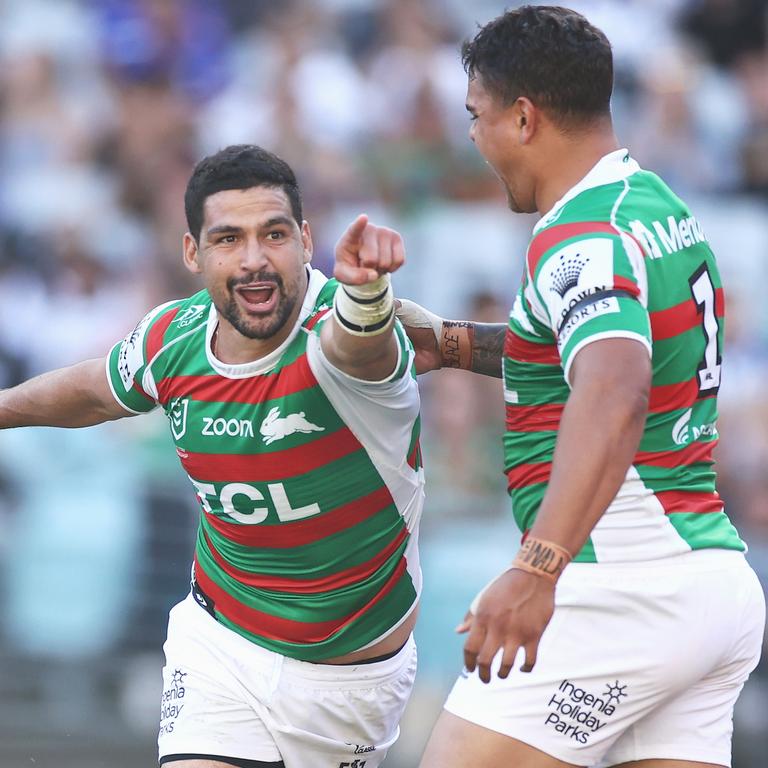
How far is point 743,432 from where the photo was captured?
30.5 feet

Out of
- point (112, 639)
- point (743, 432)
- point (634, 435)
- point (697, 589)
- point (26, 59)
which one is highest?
point (26, 59)

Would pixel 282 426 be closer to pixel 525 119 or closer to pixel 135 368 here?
pixel 135 368

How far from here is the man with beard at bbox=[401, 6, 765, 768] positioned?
3.79m

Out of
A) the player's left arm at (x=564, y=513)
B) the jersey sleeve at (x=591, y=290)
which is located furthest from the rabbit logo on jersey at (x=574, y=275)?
the player's left arm at (x=564, y=513)

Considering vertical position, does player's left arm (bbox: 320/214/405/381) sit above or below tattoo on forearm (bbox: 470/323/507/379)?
above

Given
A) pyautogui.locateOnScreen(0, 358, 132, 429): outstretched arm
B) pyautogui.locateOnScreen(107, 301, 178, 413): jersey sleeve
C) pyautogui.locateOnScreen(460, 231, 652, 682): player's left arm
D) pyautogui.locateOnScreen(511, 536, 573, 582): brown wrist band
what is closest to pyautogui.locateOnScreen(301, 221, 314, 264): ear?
pyautogui.locateOnScreen(107, 301, 178, 413): jersey sleeve

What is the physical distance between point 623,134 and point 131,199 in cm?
379

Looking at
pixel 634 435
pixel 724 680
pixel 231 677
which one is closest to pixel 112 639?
pixel 231 677

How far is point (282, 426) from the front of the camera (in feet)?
15.4

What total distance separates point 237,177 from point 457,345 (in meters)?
1.03

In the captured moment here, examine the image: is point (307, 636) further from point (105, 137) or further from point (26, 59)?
point (26, 59)

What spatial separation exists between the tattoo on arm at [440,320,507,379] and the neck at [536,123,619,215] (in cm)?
116

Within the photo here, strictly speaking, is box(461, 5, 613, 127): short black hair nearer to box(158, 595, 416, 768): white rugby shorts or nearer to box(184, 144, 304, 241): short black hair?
box(184, 144, 304, 241): short black hair

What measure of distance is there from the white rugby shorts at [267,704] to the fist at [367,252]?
1.58 meters
